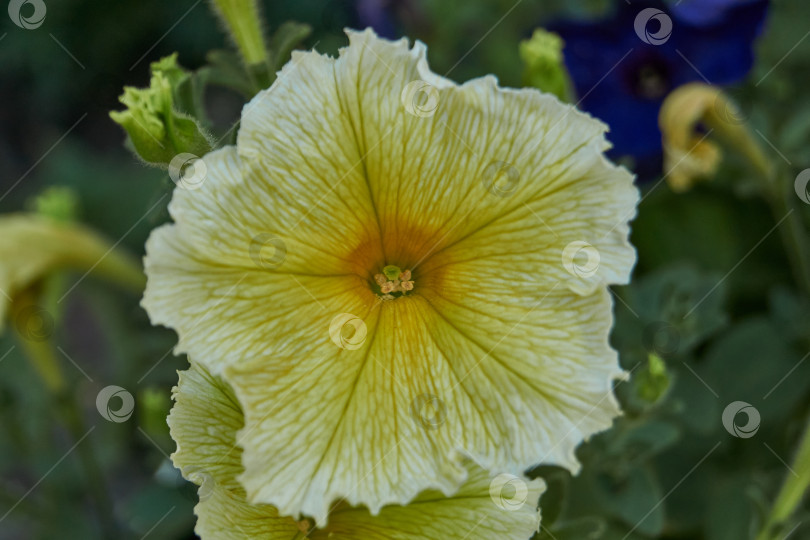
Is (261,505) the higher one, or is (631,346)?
(631,346)

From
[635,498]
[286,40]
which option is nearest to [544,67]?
[286,40]

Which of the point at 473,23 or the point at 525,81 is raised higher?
the point at 473,23

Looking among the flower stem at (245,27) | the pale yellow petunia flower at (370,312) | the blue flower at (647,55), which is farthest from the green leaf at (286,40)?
the blue flower at (647,55)

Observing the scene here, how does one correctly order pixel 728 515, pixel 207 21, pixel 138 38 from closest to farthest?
pixel 728 515 → pixel 207 21 → pixel 138 38

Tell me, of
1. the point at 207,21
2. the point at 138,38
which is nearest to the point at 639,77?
the point at 207,21

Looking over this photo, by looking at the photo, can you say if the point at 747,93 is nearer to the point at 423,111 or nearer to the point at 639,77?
the point at 639,77

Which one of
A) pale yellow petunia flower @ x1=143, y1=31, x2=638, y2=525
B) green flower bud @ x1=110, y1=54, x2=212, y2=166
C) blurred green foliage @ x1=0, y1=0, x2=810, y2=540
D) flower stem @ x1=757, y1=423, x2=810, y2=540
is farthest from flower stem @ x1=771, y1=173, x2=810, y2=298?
green flower bud @ x1=110, y1=54, x2=212, y2=166

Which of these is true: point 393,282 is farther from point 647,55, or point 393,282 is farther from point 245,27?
point 647,55
